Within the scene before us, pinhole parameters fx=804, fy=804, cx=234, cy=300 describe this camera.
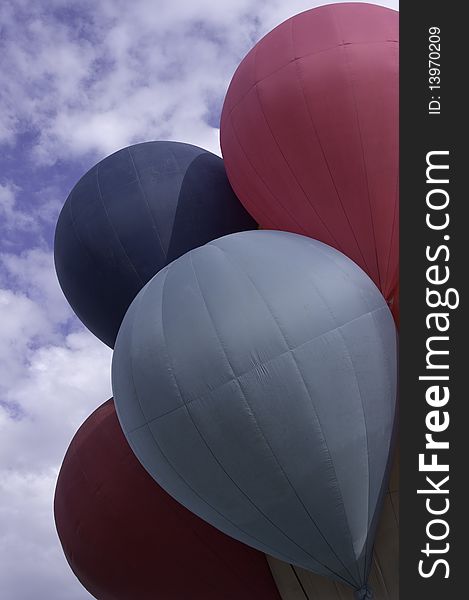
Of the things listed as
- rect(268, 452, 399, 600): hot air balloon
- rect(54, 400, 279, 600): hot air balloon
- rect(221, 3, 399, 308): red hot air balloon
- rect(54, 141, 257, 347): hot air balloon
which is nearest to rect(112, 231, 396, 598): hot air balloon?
rect(268, 452, 399, 600): hot air balloon

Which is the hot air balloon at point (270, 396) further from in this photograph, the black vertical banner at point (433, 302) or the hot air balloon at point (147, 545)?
the hot air balloon at point (147, 545)

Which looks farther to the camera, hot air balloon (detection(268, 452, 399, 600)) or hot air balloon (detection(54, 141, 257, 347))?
hot air balloon (detection(54, 141, 257, 347))

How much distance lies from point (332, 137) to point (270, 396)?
253 cm

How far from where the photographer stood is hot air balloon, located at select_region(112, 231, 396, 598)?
19.2 feet

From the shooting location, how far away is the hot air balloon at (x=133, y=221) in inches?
320

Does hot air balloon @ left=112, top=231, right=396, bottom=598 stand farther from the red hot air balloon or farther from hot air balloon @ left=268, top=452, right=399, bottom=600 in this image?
the red hot air balloon

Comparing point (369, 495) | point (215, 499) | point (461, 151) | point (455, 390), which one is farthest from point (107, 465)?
point (461, 151)

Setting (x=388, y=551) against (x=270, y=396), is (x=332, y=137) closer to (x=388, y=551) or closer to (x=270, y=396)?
(x=270, y=396)

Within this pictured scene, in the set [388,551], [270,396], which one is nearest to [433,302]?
[270,396]

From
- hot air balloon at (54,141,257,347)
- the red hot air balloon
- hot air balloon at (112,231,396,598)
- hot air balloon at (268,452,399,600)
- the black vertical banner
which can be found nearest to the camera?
the black vertical banner

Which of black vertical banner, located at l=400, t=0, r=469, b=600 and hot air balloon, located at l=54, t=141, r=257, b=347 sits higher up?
hot air balloon, located at l=54, t=141, r=257, b=347

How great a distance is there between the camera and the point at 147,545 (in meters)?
7.48

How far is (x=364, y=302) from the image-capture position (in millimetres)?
6352

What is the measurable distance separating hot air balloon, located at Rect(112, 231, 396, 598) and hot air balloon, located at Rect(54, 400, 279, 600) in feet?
3.75
